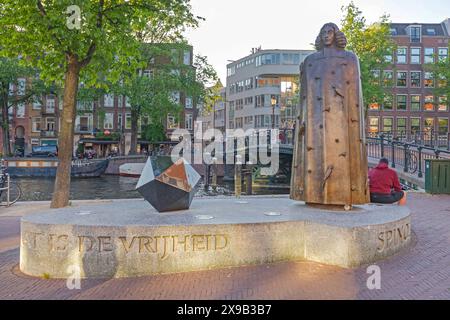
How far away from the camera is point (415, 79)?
57781 mm

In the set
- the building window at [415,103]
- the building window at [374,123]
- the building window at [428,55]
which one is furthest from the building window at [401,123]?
the building window at [428,55]

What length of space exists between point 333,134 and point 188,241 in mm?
3436

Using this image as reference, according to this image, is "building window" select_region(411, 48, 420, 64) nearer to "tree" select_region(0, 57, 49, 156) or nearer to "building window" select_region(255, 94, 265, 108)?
"building window" select_region(255, 94, 265, 108)

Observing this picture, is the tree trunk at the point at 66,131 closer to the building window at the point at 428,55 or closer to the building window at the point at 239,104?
the building window at the point at 428,55

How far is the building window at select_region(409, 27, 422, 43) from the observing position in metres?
59.4

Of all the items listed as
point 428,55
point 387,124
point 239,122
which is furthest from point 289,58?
point 428,55

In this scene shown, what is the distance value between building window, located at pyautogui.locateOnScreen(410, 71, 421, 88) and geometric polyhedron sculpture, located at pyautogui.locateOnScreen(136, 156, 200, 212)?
57.4 m

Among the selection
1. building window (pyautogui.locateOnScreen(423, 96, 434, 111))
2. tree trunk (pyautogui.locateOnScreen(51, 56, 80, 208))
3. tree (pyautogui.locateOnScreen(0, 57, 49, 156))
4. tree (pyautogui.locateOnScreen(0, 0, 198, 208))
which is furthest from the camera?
building window (pyautogui.locateOnScreen(423, 96, 434, 111))

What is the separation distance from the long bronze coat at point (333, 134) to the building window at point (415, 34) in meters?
58.4

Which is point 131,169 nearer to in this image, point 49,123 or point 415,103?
point 49,123

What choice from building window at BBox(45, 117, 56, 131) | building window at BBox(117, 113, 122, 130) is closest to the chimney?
building window at BBox(117, 113, 122, 130)

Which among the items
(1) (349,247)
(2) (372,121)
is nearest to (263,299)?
(1) (349,247)
